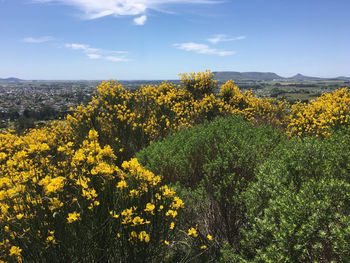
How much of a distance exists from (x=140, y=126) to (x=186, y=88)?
4.80 meters

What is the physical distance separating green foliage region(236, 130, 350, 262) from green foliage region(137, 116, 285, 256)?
19.7 inches

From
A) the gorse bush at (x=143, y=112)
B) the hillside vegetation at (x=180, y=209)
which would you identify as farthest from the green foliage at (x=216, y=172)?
the gorse bush at (x=143, y=112)

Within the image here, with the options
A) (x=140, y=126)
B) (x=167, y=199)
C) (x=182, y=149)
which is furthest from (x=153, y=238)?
(x=140, y=126)

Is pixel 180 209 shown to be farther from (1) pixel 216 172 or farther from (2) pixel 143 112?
(2) pixel 143 112

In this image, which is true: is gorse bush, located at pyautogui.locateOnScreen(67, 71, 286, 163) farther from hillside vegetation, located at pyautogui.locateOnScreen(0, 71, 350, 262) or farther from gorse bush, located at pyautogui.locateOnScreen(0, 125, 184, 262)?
gorse bush, located at pyautogui.locateOnScreen(0, 125, 184, 262)

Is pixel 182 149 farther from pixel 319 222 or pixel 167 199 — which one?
pixel 319 222

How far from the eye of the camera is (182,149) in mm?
4531

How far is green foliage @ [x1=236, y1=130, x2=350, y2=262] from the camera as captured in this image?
6.16 ft

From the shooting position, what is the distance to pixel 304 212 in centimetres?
204

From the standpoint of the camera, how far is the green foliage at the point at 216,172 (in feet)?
10.4

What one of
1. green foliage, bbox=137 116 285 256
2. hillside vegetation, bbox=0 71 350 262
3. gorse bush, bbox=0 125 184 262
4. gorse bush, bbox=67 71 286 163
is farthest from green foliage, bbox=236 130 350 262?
gorse bush, bbox=67 71 286 163

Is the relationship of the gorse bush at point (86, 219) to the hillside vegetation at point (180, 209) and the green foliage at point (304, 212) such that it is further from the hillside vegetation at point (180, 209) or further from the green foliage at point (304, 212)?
the green foliage at point (304, 212)

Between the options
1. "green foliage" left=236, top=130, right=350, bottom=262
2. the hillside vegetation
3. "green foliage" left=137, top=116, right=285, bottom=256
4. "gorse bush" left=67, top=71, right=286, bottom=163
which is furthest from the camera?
"gorse bush" left=67, top=71, right=286, bottom=163

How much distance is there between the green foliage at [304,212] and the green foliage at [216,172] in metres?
0.50
